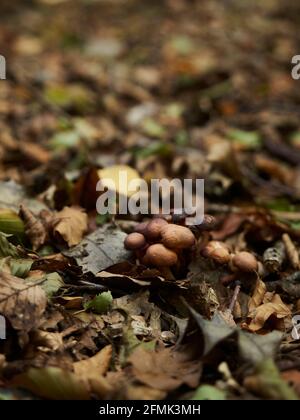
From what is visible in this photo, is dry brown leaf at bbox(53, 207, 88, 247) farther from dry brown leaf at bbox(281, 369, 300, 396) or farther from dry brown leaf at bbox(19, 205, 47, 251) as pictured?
dry brown leaf at bbox(281, 369, 300, 396)

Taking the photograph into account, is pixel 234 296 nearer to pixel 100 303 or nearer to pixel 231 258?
pixel 231 258

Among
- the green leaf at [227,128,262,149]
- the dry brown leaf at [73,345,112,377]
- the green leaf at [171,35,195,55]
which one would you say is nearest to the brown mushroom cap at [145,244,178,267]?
the dry brown leaf at [73,345,112,377]

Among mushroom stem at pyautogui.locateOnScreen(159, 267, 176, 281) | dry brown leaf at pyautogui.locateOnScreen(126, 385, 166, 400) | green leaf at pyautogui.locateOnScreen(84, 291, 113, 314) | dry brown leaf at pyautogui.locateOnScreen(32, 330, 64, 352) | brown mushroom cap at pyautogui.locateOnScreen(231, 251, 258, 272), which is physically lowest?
dry brown leaf at pyautogui.locateOnScreen(126, 385, 166, 400)

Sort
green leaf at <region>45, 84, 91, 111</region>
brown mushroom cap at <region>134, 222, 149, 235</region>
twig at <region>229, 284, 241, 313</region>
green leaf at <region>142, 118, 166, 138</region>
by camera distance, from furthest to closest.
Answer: green leaf at <region>45, 84, 91, 111</region> → green leaf at <region>142, 118, 166, 138</region> → brown mushroom cap at <region>134, 222, 149, 235</region> → twig at <region>229, 284, 241, 313</region>

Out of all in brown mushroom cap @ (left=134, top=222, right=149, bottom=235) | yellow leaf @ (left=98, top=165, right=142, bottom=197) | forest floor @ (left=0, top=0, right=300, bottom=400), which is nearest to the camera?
forest floor @ (left=0, top=0, right=300, bottom=400)

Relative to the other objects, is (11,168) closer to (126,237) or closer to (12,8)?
(126,237)

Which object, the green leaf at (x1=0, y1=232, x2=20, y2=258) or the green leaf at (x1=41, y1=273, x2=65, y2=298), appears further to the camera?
the green leaf at (x1=0, y1=232, x2=20, y2=258)

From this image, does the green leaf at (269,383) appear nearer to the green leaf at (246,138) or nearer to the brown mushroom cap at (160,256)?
the brown mushroom cap at (160,256)
